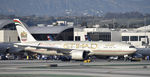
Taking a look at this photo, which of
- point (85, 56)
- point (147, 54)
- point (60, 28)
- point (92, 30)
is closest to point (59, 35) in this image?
point (60, 28)

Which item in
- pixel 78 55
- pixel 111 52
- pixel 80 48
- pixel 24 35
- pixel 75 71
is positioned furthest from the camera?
pixel 24 35

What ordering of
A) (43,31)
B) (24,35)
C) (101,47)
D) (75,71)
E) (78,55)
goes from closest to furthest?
(75,71) < (78,55) < (101,47) < (24,35) < (43,31)

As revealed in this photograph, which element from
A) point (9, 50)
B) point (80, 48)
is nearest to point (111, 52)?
point (80, 48)

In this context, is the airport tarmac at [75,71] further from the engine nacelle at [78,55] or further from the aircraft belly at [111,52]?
the aircraft belly at [111,52]

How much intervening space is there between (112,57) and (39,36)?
4579 cm

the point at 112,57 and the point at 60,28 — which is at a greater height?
the point at 60,28

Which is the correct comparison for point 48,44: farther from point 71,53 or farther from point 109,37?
point 109,37

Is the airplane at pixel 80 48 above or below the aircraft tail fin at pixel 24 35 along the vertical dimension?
below

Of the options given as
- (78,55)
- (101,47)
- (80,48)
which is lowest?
(78,55)

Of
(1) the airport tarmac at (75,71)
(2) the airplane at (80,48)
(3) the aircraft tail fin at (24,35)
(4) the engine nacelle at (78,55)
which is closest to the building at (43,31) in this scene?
(3) the aircraft tail fin at (24,35)

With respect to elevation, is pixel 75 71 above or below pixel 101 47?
below

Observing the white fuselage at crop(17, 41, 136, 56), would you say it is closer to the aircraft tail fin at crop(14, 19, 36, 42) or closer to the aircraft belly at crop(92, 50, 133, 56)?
the aircraft belly at crop(92, 50, 133, 56)

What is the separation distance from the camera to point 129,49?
8262cm

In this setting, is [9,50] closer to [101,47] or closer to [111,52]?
[101,47]
